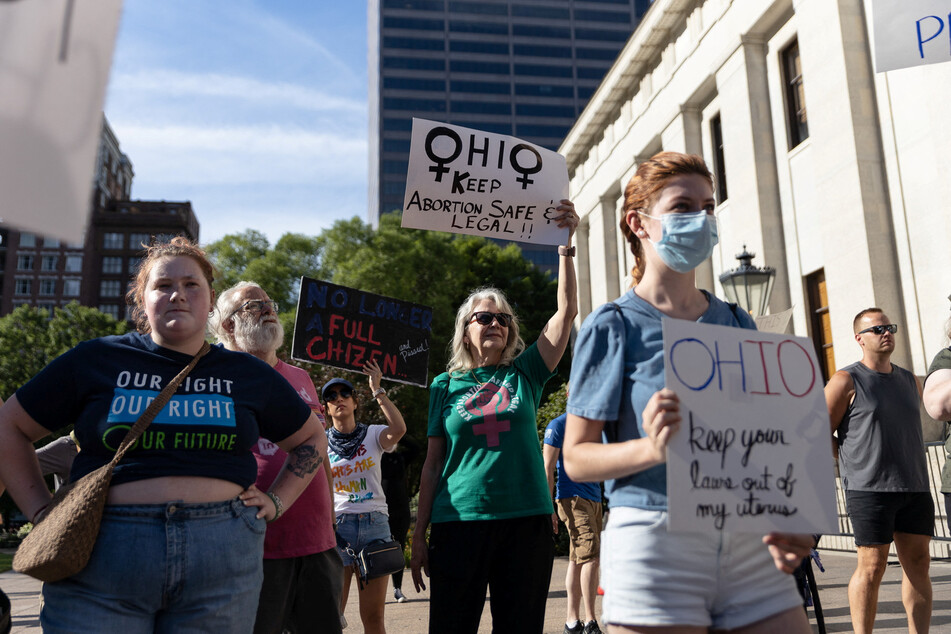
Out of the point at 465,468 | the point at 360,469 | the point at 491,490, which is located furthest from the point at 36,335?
the point at 491,490

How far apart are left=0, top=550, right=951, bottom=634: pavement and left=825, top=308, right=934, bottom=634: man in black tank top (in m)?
1.22

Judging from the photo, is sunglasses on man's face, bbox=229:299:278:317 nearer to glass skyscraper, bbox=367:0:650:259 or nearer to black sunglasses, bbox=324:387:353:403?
black sunglasses, bbox=324:387:353:403

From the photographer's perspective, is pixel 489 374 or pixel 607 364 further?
pixel 489 374

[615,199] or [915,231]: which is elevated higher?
[615,199]

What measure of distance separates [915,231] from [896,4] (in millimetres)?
10306

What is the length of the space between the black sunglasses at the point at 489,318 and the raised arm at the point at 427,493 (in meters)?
0.60

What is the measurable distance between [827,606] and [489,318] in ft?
16.0

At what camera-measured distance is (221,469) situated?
2.62 meters

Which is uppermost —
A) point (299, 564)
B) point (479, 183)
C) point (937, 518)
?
point (479, 183)

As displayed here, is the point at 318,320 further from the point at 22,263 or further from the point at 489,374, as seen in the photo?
the point at 22,263

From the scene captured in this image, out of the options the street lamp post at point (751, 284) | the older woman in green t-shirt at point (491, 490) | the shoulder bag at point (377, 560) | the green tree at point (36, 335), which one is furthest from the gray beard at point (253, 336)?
the green tree at point (36, 335)

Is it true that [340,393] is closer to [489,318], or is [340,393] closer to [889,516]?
[489,318]

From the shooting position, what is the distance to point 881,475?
4816mm

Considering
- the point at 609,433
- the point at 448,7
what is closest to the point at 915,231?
the point at 609,433
